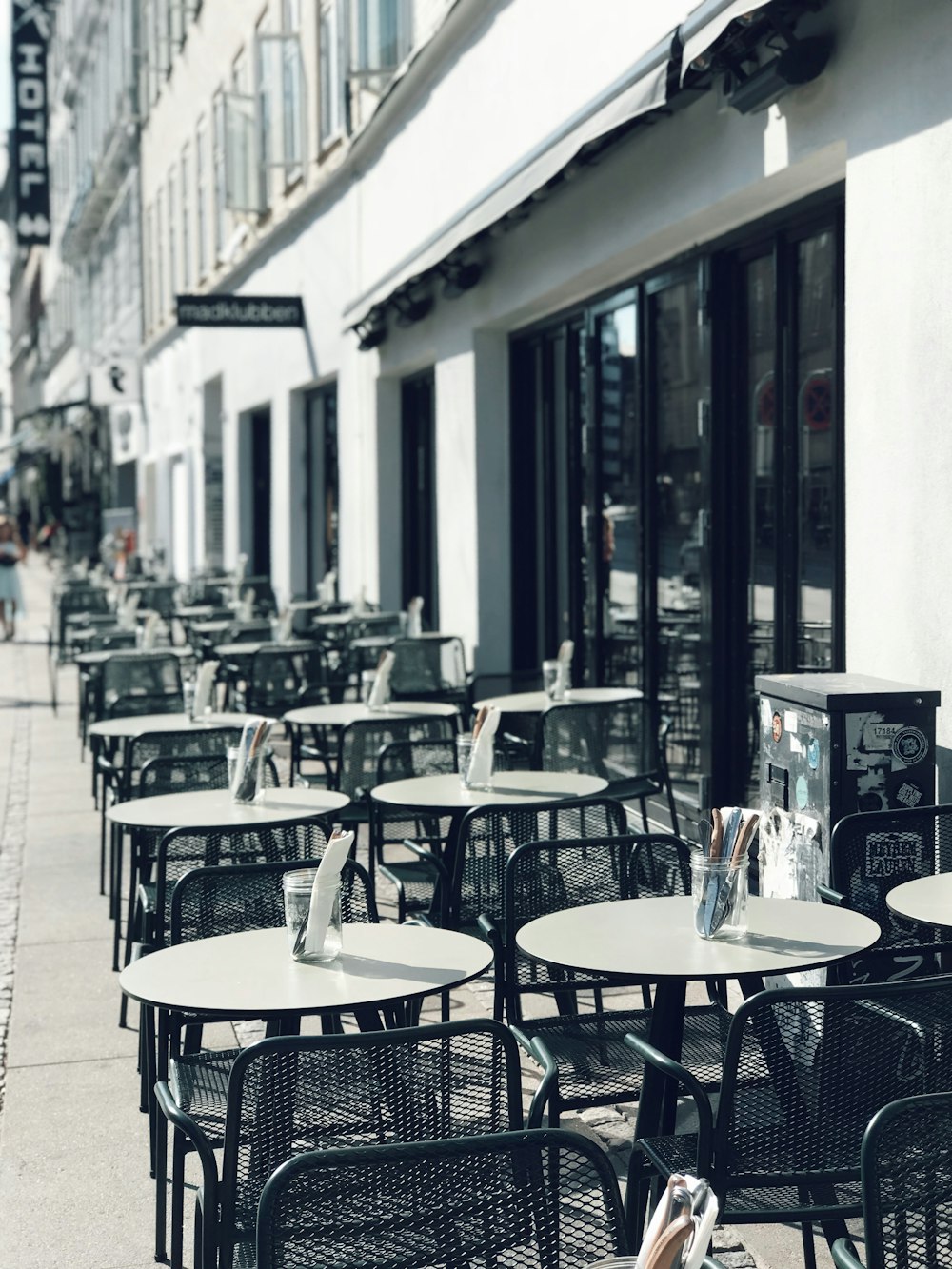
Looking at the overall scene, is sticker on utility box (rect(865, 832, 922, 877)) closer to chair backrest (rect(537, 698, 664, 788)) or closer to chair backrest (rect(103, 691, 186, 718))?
chair backrest (rect(537, 698, 664, 788))

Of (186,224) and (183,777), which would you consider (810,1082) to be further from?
(186,224)

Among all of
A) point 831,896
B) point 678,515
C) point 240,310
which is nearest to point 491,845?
point 831,896

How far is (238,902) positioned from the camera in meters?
4.38

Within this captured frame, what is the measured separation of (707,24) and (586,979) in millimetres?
3301

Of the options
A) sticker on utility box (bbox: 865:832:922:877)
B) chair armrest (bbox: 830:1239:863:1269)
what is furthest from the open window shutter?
chair armrest (bbox: 830:1239:863:1269)

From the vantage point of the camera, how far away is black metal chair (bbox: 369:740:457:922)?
19.5 feet

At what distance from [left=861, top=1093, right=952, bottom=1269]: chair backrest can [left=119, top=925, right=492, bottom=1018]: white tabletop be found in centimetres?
111

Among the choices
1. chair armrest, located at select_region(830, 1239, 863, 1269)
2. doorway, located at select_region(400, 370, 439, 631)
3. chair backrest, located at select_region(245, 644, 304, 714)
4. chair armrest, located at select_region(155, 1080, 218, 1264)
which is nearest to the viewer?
chair armrest, located at select_region(830, 1239, 863, 1269)

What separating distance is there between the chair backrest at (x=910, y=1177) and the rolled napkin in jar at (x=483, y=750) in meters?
3.23

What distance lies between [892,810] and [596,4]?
17.9ft

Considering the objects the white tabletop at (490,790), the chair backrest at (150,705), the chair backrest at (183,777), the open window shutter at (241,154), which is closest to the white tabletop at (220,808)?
the white tabletop at (490,790)

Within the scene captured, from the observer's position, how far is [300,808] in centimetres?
550

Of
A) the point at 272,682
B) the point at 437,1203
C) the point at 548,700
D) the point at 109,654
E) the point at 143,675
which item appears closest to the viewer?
the point at 437,1203

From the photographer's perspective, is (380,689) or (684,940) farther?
(380,689)
